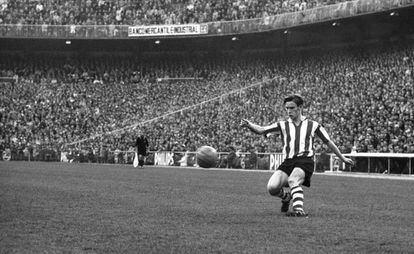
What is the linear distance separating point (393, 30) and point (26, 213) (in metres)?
39.1

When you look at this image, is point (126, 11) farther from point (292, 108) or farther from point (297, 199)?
point (297, 199)

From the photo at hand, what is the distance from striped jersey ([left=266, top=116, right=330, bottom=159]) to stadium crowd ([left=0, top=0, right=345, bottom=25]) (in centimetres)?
4080

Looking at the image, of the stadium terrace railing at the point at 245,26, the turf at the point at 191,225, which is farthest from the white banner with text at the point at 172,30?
the turf at the point at 191,225

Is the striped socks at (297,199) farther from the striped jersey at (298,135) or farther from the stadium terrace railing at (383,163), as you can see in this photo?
the stadium terrace railing at (383,163)

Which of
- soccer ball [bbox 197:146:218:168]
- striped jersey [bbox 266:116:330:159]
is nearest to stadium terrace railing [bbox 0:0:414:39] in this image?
soccer ball [bbox 197:146:218:168]

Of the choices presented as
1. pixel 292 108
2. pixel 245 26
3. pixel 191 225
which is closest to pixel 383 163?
pixel 245 26

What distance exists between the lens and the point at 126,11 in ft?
186

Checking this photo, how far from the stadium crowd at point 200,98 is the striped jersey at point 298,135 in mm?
21623

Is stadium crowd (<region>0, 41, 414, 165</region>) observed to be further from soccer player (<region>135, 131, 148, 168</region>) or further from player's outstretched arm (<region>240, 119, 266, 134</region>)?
player's outstretched arm (<region>240, 119, 266, 134</region>)

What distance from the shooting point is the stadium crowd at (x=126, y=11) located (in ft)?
173

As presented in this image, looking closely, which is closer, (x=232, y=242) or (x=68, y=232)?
(x=232, y=242)

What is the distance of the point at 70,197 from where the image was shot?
12906 millimetres

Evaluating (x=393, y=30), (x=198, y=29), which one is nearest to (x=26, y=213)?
(x=393, y=30)

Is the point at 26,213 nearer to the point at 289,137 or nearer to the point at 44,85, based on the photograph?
the point at 289,137
